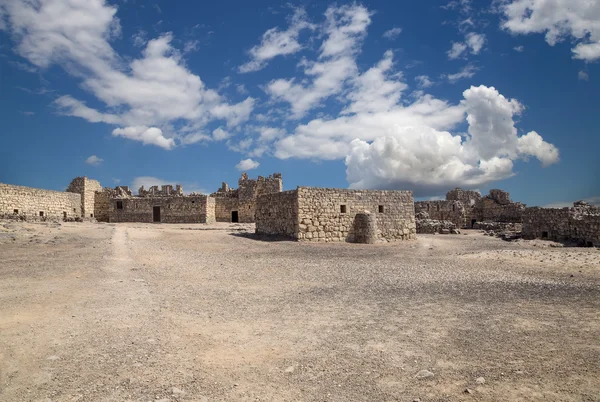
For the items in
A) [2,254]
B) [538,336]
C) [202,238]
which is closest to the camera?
[538,336]

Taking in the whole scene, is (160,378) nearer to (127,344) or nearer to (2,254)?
(127,344)

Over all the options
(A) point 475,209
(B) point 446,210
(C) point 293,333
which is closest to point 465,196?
(A) point 475,209

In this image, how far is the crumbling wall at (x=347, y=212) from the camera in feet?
58.5

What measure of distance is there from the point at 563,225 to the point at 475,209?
20.0 m

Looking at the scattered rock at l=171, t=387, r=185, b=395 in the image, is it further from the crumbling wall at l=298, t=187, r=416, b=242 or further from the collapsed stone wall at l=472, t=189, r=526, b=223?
the collapsed stone wall at l=472, t=189, r=526, b=223

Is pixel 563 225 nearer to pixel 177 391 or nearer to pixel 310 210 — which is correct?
pixel 310 210

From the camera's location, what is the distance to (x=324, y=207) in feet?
59.9

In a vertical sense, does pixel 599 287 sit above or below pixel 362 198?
below

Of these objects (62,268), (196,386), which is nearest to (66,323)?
(196,386)

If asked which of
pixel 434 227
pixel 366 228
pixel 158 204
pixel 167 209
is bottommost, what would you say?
pixel 434 227

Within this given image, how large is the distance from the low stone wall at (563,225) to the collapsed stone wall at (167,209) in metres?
23.4

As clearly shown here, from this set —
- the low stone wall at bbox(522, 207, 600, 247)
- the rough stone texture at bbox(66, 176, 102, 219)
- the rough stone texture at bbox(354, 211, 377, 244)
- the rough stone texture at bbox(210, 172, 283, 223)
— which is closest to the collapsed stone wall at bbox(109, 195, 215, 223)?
the rough stone texture at bbox(210, 172, 283, 223)

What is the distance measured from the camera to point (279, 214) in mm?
18781

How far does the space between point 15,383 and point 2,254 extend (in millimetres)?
9199
